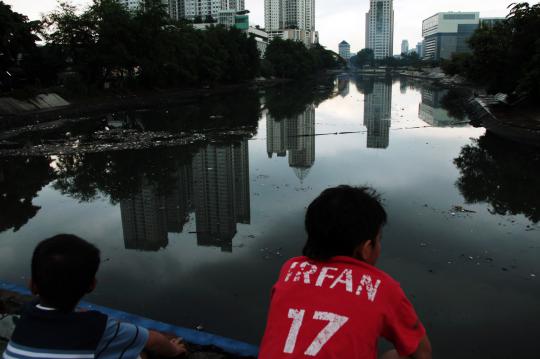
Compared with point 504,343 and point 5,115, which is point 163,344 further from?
point 5,115

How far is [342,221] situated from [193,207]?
6905 mm

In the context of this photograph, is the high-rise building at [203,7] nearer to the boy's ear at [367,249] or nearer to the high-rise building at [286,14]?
the high-rise building at [286,14]

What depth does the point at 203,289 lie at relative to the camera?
5531 mm

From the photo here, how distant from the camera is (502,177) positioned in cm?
1117

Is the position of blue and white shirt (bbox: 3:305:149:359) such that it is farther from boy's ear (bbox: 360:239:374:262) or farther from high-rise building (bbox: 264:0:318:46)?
high-rise building (bbox: 264:0:318:46)

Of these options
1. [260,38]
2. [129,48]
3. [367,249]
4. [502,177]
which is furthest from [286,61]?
[367,249]

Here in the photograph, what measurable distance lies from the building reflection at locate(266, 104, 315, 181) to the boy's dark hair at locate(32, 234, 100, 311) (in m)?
8.84

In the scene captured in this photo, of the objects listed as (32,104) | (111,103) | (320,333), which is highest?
(320,333)

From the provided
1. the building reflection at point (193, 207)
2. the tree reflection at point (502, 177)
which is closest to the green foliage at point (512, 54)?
the tree reflection at point (502, 177)

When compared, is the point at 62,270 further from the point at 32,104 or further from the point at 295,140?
the point at 32,104

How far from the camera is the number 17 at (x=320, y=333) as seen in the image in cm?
177

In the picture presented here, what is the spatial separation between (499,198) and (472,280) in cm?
430

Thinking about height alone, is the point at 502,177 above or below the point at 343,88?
below

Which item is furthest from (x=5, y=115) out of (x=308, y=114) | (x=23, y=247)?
(x=23, y=247)
